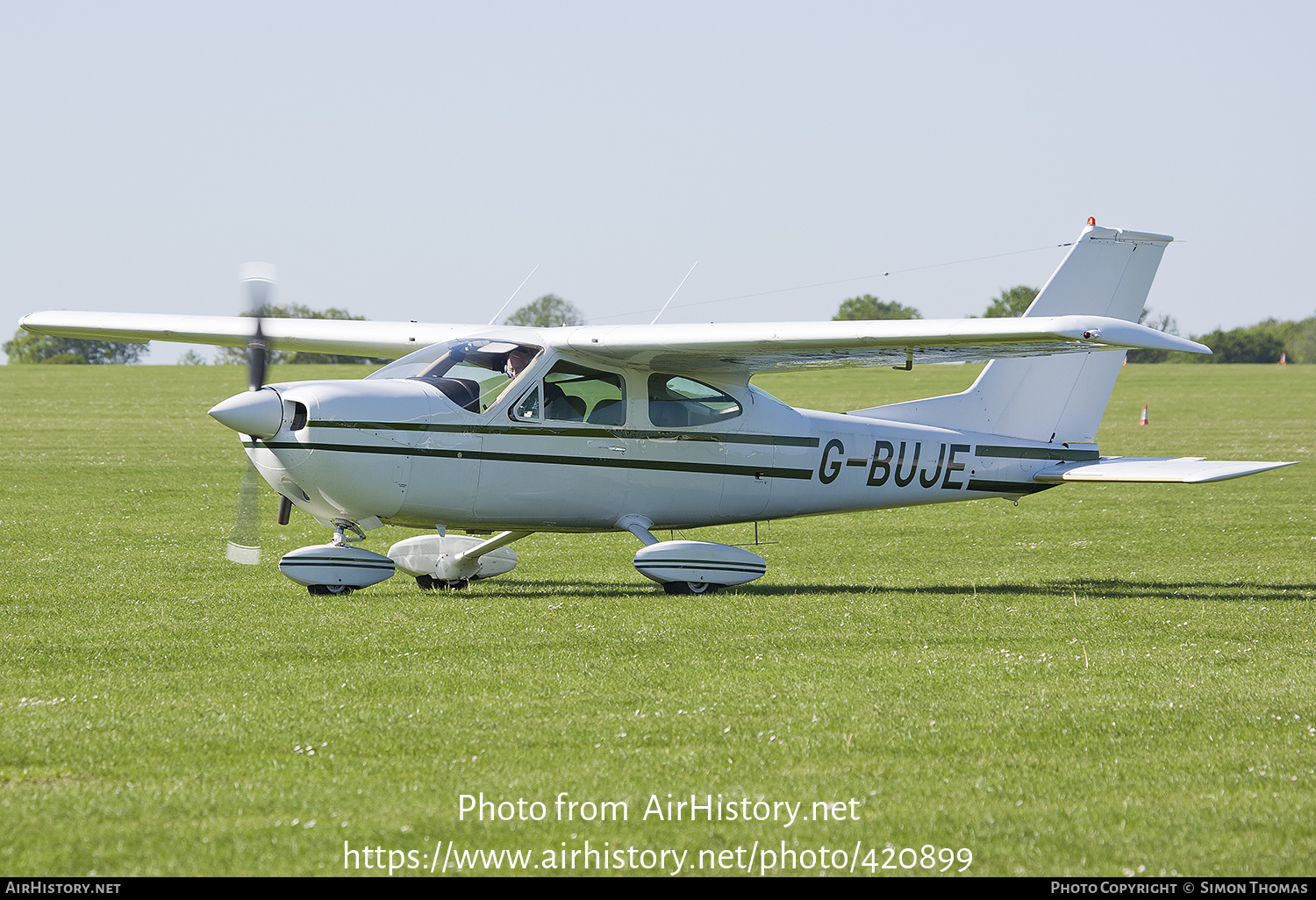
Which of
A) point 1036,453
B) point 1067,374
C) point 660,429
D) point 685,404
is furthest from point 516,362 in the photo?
point 1067,374

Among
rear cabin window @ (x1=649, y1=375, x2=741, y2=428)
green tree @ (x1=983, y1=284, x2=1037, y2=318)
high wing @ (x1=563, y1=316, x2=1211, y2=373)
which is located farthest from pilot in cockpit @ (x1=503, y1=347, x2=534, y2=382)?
green tree @ (x1=983, y1=284, x2=1037, y2=318)

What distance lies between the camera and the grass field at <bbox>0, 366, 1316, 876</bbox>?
498 centimetres

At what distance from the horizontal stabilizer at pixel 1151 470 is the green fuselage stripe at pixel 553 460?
2.83m

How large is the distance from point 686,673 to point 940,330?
415cm

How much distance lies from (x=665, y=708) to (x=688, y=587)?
499cm

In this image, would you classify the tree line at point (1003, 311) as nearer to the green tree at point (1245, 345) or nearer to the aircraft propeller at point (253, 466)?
the green tree at point (1245, 345)

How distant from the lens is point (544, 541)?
56.4 ft

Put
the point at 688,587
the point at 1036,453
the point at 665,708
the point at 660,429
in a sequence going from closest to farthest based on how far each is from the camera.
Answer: the point at 665,708
the point at 688,587
the point at 660,429
the point at 1036,453

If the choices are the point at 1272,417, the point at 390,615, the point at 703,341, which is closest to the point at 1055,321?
the point at 703,341

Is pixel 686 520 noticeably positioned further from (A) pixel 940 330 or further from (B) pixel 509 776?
(B) pixel 509 776

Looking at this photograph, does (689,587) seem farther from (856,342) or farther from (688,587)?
(856,342)

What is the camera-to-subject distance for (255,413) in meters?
10.4

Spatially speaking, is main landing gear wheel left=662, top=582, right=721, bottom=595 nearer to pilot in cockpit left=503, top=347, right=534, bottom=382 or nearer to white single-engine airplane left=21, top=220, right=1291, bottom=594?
white single-engine airplane left=21, top=220, right=1291, bottom=594

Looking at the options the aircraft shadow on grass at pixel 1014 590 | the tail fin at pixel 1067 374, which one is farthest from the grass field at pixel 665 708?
the tail fin at pixel 1067 374
